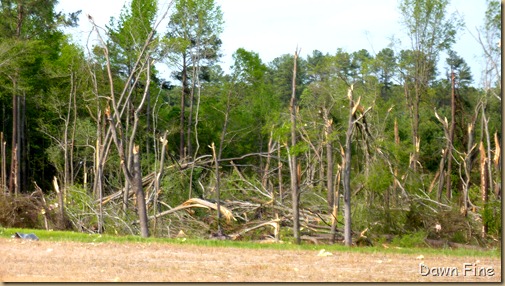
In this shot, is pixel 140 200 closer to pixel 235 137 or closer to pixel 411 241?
pixel 411 241

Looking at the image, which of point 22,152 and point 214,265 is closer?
point 214,265

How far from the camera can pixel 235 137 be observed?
4703 cm

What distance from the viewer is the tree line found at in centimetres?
2152

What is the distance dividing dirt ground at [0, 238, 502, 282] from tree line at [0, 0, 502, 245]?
4.03 m

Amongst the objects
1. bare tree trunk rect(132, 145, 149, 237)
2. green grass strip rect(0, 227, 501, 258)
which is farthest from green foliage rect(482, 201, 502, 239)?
bare tree trunk rect(132, 145, 149, 237)

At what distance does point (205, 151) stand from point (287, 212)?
24.6 meters

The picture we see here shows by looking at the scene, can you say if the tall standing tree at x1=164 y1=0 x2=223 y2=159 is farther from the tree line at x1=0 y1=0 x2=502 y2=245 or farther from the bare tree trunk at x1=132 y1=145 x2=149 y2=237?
the bare tree trunk at x1=132 y1=145 x2=149 y2=237

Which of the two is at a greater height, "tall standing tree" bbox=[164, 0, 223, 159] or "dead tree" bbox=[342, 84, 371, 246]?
"tall standing tree" bbox=[164, 0, 223, 159]

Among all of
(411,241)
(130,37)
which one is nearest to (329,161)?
(411,241)

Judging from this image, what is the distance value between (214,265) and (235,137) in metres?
34.6

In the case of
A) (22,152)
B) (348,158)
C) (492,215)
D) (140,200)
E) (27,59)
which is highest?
(27,59)

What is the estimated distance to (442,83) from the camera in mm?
52094

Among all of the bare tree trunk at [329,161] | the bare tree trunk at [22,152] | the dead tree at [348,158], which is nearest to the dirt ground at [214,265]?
the dead tree at [348,158]

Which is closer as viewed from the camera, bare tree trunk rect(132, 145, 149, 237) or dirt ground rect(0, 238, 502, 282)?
dirt ground rect(0, 238, 502, 282)
